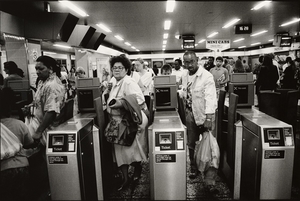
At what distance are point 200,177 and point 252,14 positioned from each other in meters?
7.32

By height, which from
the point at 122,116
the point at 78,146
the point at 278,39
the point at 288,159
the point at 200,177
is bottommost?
the point at 200,177

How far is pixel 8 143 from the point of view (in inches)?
78.9

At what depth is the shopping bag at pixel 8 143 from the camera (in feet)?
6.45

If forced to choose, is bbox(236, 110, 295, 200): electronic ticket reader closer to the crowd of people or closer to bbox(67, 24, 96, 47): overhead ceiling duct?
the crowd of people

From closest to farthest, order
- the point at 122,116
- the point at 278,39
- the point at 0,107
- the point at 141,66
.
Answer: the point at 0,107, the point at 122,116, the point at 141,66, the point at 278,39

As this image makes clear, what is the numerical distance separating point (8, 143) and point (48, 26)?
453cm

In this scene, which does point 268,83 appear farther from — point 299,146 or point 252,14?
point 252,14

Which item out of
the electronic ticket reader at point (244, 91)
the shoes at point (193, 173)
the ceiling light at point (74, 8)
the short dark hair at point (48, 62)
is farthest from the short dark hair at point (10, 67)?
the electronic ticket reader at point (244, 91)

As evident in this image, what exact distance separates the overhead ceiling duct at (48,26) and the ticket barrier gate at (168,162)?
15.2 feet

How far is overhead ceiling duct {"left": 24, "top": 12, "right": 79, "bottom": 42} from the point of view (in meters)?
5.72

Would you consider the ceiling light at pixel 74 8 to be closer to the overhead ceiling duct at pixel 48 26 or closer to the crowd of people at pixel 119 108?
the overhead ceiling duct at pixel 48 26

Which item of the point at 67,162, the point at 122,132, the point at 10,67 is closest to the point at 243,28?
the point at 10,67

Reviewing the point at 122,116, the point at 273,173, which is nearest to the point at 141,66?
the point at 122,116

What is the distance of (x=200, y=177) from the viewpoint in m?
3.27
